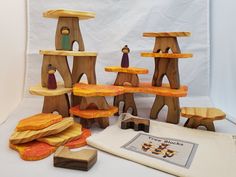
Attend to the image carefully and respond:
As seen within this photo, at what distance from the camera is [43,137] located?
0.67 m

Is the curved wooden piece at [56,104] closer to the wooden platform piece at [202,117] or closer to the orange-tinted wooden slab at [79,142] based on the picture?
the orange-tinted wooden slab at [79,142]

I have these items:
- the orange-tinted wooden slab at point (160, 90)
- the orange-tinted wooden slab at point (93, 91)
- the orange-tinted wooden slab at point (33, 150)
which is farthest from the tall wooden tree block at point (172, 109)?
the orange-tinted wooden slab at point (33, 150)

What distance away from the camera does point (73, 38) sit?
0.87 metres

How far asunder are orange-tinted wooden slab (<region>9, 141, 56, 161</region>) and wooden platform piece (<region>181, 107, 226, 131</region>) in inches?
16.0

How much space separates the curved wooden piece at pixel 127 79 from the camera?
0.94m

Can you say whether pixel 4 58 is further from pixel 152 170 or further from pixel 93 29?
pixel 152 170

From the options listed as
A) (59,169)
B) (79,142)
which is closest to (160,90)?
(79,142)

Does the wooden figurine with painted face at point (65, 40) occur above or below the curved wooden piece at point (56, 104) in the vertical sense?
above

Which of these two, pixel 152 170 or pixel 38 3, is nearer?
pixel 152 170

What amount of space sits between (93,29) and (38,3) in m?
0.25

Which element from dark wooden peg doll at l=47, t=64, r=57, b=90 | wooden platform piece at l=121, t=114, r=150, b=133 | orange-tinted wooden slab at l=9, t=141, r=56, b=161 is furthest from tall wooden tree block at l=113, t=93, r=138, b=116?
orange-tinted wooden slab at l=9, t=141, r=56, b=161

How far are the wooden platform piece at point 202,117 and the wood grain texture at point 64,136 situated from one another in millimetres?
320

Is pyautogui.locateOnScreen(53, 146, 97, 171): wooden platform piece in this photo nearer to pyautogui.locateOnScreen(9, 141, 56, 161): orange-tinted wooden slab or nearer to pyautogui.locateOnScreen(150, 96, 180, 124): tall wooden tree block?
pyautogui.locateOnScreen(9, 141, 56, 161): orange-tinted wooden slab

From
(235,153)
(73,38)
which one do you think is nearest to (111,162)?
(235,153)
